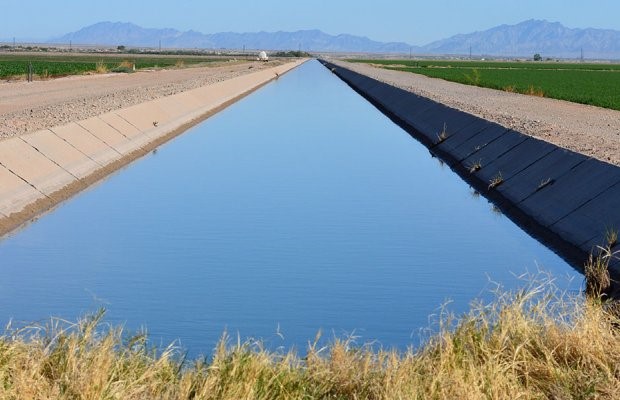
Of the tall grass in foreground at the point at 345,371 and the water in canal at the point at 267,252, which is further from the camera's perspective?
the water in canal at the point at 267,252

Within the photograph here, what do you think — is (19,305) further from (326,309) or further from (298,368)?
(298,368)

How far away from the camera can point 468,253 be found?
47.4 ft

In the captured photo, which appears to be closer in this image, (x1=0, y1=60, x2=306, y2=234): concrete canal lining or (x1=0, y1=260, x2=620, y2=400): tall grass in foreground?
(x1=0, y1=260, x2=620, y2=400): tall grass in foreground

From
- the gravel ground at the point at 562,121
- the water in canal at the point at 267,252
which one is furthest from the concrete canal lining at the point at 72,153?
the gravel ground at the point at 562,121

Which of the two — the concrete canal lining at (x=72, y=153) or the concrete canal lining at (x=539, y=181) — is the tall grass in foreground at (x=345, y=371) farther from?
the concrete canal lining at (x=72, y=153)

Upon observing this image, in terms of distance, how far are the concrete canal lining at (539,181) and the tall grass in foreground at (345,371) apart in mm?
5413

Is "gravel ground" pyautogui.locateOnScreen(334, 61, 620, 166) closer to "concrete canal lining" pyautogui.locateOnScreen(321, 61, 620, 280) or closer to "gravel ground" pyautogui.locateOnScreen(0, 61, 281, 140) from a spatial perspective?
"concrete canal lining" pyautogui.locateOnScreen(321, 61, 620, 280)

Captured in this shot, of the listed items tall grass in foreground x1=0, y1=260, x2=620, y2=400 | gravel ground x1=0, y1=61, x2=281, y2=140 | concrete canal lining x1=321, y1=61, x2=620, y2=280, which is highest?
tall grass in foreground x1=0, y1=260, x2=620, y2=400

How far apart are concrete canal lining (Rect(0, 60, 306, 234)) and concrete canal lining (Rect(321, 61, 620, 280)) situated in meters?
7.71

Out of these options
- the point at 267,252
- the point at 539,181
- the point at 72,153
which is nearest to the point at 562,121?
the point at 539,181

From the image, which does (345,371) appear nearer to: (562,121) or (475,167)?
(475,167)

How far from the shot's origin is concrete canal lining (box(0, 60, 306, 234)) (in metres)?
17.5

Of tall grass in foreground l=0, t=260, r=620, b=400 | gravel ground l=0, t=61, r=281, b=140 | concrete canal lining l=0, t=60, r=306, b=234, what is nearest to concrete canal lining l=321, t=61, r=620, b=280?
tall grass in foreground l=0, t=260, r=620, b=400

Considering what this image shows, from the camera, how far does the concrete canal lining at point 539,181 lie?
14977 millimetres
